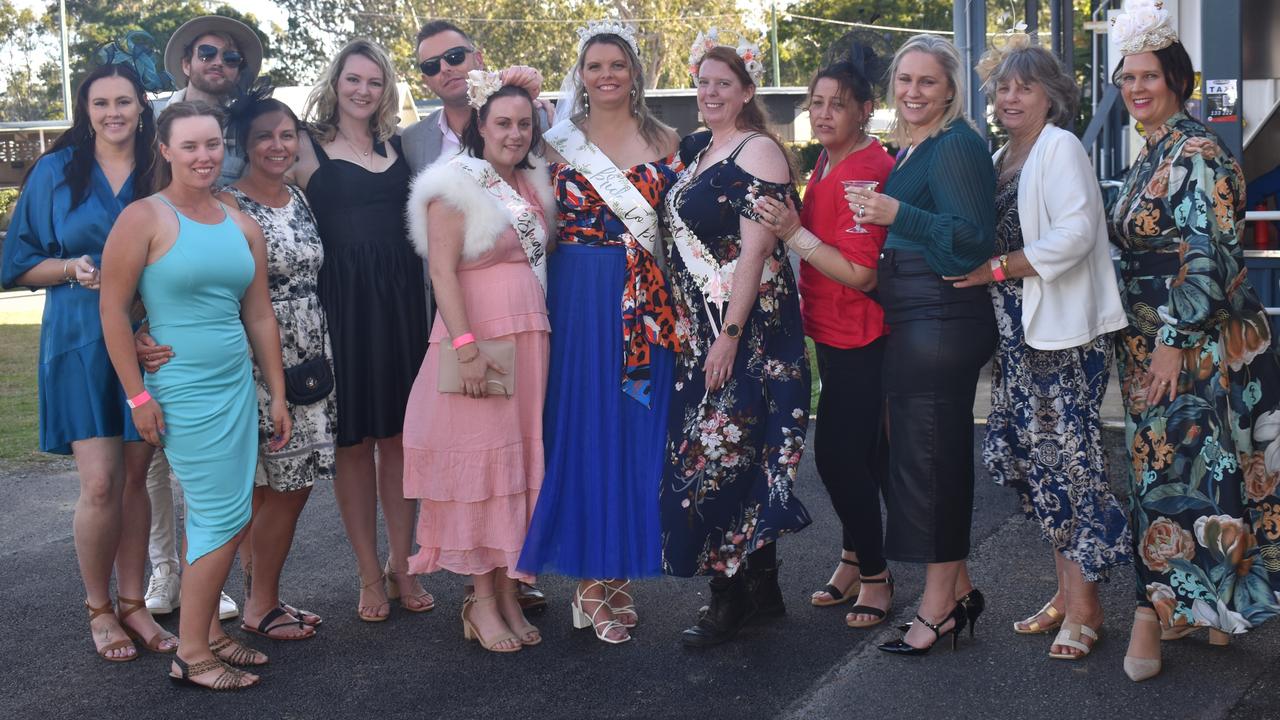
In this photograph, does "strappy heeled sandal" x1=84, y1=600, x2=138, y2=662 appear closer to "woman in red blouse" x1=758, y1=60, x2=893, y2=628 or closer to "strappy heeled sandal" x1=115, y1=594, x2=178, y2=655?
"strappy heeled sandal" x1=115, y1=594, x2=178, y2=655

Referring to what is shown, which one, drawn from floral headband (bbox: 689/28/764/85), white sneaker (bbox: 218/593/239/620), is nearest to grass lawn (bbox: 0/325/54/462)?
white sneaker (bbox: 218/593/239/620)

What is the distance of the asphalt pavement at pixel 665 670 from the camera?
12.0ft

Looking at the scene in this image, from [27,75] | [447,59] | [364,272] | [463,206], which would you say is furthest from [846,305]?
[27,75]

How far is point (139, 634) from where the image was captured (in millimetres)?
4324

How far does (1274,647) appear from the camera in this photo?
3.97m

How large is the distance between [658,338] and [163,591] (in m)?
2.19

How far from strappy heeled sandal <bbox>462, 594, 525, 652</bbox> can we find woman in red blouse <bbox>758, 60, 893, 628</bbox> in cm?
118

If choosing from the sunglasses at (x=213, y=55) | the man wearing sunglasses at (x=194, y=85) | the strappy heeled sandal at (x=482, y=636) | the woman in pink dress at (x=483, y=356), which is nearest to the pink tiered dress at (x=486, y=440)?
the woman in pink dress at (x=483, y=356)

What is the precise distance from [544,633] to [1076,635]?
71.4 inches

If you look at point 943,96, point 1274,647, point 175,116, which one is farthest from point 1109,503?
point 175,116

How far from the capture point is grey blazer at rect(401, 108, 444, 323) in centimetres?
468

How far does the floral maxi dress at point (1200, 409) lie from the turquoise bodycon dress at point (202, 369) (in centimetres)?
279

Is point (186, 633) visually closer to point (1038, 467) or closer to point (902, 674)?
point (902, 674)

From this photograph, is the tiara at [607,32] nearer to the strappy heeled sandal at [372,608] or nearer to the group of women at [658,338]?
the group of women at [658,338]
